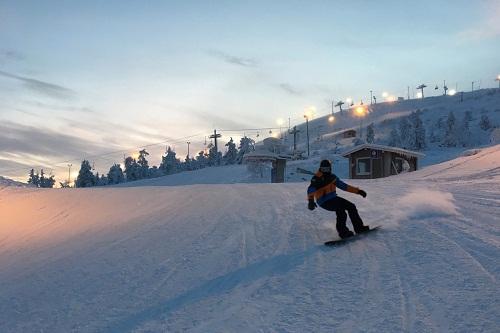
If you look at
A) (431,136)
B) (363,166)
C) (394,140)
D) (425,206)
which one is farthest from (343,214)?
(431,136)

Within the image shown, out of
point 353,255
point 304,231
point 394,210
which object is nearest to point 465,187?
point 394,210

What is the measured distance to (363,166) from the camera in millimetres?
45906

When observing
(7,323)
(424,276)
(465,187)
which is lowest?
(7,323)

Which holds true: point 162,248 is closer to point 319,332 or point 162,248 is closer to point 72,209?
point 319,332

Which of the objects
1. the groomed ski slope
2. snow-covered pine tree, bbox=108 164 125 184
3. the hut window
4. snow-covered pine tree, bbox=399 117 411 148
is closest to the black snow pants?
the groomed ski slope

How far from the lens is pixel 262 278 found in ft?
21.4

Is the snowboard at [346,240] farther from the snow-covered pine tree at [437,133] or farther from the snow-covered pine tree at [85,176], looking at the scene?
the snow-covered pine tree at [437,133]

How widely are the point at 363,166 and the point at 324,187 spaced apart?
3803 cm

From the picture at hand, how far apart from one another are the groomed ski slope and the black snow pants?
1.43 feet

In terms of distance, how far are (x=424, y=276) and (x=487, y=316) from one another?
1.37 metres

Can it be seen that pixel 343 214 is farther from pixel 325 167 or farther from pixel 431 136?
pixel 431 136

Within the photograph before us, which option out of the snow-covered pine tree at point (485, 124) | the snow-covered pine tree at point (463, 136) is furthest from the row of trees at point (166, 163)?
the snow-covered pine tree at point (485, 124)

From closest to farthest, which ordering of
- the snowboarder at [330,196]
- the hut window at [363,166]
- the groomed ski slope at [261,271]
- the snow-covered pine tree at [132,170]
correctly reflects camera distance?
the groomed ski slope at [261,271] → the snowboarder at [330,196] → the hut window at [363,166] → the snow-covered pine tree at [132,170]

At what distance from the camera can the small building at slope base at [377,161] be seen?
44656 mm
